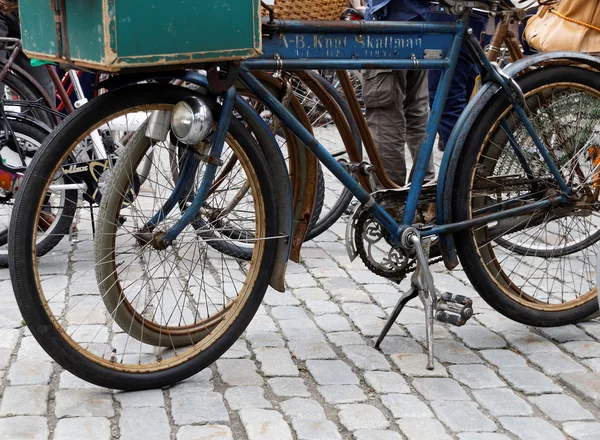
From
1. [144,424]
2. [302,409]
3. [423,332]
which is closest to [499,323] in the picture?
[423,332]

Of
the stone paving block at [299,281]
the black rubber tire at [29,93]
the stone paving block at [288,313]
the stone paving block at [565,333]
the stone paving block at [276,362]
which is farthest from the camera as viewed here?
the black rubber tire at [29,93]

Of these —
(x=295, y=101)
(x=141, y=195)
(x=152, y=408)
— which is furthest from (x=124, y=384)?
(x=295, y=101)

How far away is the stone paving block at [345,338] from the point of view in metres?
4.19

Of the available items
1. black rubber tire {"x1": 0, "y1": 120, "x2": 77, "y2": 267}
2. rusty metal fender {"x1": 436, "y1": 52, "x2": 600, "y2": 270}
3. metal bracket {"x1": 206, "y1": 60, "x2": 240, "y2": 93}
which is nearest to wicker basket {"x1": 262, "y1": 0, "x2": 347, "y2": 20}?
metal bracket {"x1": 206, "y1": 60, "x2": 240, "y2": 93}

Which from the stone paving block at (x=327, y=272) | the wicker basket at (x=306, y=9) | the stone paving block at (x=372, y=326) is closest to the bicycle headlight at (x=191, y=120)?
the wicker basket at (x=306, y=9)

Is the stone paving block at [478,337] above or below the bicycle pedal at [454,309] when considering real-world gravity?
below

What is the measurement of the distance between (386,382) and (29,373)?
1.35 metres

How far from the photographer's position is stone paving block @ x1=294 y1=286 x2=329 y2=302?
191 inches

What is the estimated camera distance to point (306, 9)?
363 cm

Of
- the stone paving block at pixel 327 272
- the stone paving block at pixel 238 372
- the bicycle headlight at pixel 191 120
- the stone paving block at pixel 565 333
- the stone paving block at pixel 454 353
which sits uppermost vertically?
the bicycle headlight at pixel 191 120

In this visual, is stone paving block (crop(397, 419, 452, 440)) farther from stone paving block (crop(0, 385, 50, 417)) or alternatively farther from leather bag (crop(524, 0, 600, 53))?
leather bag (crop(524, 0, 600, 53))

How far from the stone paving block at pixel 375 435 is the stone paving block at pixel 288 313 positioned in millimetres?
1261

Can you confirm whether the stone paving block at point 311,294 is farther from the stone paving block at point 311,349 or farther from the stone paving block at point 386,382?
the stone paving block at point 386,382

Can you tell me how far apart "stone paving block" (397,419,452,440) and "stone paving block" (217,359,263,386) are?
619mm
